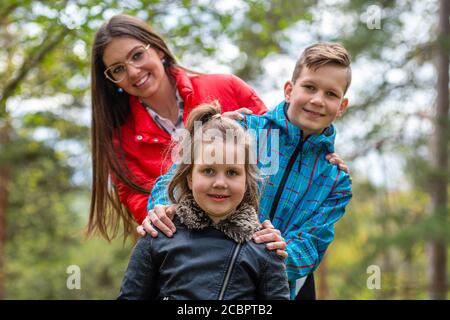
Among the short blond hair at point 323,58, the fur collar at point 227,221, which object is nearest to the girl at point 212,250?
the fur collar at point 227,221

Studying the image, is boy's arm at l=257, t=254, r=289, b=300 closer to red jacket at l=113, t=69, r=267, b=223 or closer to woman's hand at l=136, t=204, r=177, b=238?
woman's hand at l=136, t=204, r=177, b=238

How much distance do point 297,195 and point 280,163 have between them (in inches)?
6.4

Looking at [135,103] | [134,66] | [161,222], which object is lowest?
[161,222]

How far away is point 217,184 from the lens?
2.05m

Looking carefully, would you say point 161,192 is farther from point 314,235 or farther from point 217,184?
point 314,235

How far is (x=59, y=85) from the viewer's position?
7176 millimetres

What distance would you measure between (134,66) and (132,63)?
30 millimetres

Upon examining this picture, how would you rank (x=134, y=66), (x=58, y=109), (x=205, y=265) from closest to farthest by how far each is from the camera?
1. (x=205, y=265)
2. (x=134, y=66)
3. (x=58, y=109)

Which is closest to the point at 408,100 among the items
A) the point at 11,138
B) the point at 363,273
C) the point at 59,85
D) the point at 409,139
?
the point at 409,139

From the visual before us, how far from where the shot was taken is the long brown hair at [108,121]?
3002 mm

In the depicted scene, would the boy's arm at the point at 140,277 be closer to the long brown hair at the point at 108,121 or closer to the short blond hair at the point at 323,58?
the long brown hair at the point at 108,121

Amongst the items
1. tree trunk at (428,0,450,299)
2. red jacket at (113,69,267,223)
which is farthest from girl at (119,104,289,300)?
tree trunk at (428,0,450,299)

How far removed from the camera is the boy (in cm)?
250

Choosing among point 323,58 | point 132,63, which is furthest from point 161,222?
point 132,63
